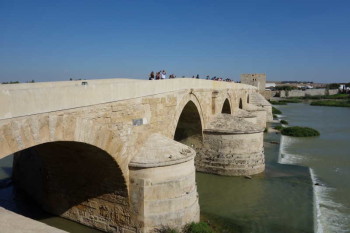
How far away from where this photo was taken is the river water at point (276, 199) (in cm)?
755

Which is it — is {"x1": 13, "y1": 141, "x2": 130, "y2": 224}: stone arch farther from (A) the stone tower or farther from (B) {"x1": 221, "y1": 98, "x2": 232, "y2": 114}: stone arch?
(A) the stone tower

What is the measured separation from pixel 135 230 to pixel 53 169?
2.45m

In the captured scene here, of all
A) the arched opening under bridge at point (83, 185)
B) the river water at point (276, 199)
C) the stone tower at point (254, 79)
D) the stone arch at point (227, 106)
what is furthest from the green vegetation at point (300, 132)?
the stone tower at point (254, 79)

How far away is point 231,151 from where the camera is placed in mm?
11328

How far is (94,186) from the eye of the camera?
6691 mm

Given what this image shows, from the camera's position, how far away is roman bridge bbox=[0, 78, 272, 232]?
423 centimetres

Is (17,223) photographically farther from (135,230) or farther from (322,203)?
(322,203)

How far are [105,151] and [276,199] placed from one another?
599 centimetres

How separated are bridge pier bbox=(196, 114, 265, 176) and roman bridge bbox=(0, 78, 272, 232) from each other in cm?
301

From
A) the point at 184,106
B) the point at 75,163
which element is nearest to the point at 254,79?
the point at 184,106

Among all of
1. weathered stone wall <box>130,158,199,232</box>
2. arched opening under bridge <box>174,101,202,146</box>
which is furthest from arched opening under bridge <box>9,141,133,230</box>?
arched opening under bridge <box>174,101,202,146</box>

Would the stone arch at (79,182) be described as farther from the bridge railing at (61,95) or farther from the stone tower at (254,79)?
the stone tower at (254,79)

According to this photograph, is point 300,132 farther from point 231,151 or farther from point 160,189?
point 160,189

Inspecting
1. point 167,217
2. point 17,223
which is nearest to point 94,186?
point 167,217
